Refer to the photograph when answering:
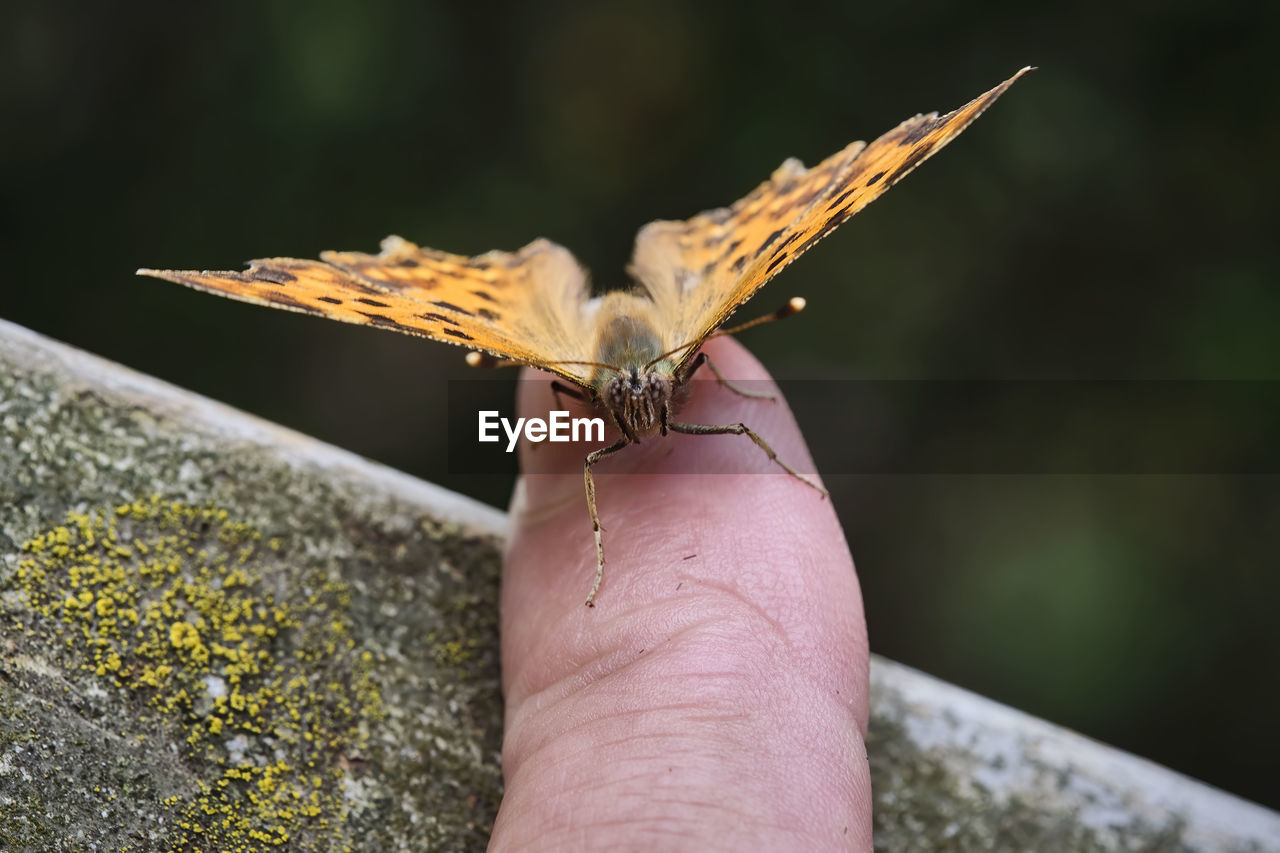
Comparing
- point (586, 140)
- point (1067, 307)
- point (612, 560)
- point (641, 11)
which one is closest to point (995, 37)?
point (1067, 307)

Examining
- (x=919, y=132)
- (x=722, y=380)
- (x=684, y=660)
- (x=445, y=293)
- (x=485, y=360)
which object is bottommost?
(x=684, y=660)

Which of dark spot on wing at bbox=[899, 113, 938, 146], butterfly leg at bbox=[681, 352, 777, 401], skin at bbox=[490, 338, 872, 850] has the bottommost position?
skin at bbox=[490, 338, 872, 850]

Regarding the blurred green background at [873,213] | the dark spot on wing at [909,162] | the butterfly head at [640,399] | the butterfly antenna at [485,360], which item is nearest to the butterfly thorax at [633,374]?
the butterfly head at [640,399]

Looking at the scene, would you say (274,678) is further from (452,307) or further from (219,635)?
(452,307)

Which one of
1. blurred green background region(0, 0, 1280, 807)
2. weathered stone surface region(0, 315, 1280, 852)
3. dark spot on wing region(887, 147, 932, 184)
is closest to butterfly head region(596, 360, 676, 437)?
weathered stone surface region(0, 315, 1280, 852)

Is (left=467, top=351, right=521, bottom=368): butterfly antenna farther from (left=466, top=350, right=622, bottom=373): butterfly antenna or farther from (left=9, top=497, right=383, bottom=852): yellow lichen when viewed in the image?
(left=9, top=497, right=383, bottom=852): yellow lichen

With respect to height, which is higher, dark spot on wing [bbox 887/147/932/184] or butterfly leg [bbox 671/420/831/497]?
dark spot on wing [bbox 887/147/932/184]

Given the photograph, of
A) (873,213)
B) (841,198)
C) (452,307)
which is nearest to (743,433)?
(841,198)
